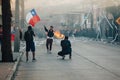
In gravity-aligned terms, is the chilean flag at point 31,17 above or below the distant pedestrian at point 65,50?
above

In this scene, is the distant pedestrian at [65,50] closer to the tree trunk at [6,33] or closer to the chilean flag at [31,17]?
the tree trunk at [6,33]

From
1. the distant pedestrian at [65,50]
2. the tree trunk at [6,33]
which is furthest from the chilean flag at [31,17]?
the tree trunk at [6,33]

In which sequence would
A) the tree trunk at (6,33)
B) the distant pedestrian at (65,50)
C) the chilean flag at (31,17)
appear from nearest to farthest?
the tree trunk at (6,33) < the distant pedestrian at (65,50) < the chilean flag at (31,17)

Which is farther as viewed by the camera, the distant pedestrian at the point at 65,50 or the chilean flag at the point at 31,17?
the chilean flag at the point at 31,17

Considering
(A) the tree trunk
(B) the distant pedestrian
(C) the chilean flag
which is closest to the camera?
(A) the tree trunk

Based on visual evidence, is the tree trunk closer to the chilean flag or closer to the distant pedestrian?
the distant pedestrian

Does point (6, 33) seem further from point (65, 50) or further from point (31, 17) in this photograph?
point (31, 17)

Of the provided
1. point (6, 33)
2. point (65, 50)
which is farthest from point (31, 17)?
point (6, 33)

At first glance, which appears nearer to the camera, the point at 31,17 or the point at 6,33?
the point at 6,33

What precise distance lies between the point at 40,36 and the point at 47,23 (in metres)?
42.2

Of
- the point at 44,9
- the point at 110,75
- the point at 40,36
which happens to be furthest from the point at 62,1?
the point at 110,75

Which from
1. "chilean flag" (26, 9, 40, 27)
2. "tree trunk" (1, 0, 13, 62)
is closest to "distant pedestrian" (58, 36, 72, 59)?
"tree trunk" (1, 0, 13, 62)

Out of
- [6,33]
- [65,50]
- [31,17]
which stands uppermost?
[31,17]

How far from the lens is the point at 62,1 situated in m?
108
